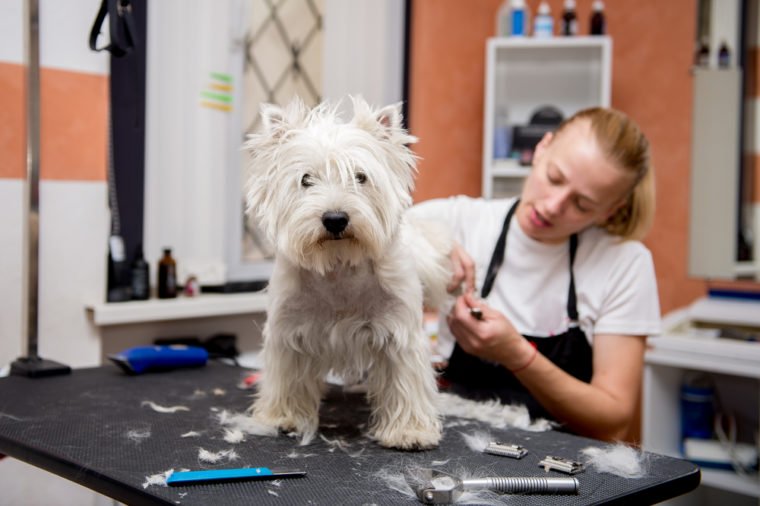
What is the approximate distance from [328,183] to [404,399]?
377 millimetres

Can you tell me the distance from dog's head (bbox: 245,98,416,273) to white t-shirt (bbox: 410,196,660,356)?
1.85 feet

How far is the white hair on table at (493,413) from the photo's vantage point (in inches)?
54.9

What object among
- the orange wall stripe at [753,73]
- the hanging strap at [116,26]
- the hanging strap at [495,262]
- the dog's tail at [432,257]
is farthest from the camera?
the orange wall stripe at [753,73]

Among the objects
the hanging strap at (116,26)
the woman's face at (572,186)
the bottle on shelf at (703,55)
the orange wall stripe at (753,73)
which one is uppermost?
the bottle on shelf at (703,55)

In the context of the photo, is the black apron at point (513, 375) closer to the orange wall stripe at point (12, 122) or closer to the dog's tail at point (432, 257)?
the dog's tail at point (432, 257)

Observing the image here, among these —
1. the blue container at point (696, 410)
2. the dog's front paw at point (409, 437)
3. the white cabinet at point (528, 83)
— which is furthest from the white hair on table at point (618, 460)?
the white cabinet at point (528, 83)

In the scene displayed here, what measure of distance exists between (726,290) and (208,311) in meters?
1.89

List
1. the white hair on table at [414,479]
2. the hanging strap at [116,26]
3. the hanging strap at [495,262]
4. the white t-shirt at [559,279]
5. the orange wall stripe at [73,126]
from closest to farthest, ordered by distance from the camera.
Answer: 1. the white hair on table at [414,479]
2. the hanging strap at [116,26]
3. the white t-shirt at [559,279]
4. the hanging strap at [495,262]
5. the orange wall stripe at [73,126]

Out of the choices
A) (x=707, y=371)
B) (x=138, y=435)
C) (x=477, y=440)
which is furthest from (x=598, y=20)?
(x=138, y=435)

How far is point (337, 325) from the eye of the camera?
49.3 inches

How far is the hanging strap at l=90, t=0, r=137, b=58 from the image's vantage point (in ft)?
5.25

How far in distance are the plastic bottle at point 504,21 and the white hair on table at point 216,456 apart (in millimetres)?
2294

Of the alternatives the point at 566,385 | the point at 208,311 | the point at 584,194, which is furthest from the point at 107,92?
the point at 566,385

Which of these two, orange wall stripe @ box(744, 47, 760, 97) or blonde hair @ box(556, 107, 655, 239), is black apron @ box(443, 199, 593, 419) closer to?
blonde hair @ box(556, 107, 655, 239)
